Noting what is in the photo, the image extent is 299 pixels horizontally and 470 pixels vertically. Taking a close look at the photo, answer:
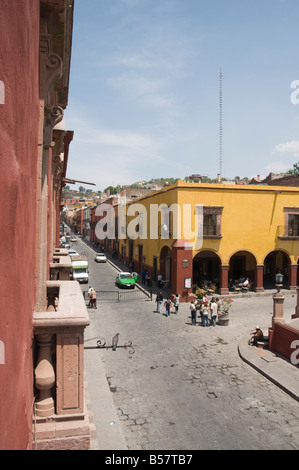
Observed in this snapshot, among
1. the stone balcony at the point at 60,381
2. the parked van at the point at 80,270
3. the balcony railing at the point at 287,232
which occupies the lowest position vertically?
the parked van at the point at 80,270

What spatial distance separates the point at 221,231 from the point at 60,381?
24346 mm

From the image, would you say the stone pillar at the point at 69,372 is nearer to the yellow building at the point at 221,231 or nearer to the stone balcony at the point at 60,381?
the stone balcony at the point at 60,381

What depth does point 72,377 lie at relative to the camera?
13.3ft

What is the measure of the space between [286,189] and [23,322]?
28213mm

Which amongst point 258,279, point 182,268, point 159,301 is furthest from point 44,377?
point 258,279

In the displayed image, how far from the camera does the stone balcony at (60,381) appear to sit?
153 inches

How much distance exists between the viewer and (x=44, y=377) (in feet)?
13.0

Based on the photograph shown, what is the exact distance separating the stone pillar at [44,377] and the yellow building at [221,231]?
22.1 m

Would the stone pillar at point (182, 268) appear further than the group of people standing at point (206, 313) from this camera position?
Yes

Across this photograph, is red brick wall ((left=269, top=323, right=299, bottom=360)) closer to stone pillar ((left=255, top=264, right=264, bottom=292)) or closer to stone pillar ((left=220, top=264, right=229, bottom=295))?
stone pillar ((left=220, top=264, right=229, bottom=295))

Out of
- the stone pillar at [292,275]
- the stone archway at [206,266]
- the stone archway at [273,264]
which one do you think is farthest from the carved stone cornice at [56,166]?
the stone archway at [273,264]

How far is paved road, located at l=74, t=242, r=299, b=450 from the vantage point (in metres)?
9.16

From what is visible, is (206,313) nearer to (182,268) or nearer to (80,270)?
(182,268)
